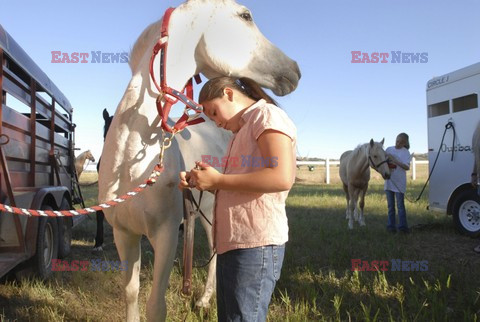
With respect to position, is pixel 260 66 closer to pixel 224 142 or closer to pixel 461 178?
pixel 224 142

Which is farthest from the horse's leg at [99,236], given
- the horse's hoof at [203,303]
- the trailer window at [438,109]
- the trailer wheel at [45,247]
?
the trailer window at [438,109]

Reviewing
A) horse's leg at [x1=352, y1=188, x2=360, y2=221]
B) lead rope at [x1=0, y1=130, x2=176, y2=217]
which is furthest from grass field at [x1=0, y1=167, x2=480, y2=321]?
horse's leg at [x1=352, y1=188, x2=360, y2=221]

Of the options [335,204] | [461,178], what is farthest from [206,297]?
[335,204]

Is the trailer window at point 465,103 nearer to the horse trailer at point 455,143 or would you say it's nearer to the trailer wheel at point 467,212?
the horse trailer at point 455,143

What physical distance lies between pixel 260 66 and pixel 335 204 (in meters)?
8.52

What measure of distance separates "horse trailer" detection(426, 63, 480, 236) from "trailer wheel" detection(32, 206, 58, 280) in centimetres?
645

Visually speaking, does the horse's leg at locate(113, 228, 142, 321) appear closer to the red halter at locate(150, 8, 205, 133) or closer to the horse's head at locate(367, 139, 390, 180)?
the red halter at locate(150, 8, 205, 133)

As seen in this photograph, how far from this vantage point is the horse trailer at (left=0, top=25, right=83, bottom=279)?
3.01 meters

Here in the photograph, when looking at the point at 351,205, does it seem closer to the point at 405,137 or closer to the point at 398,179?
the point at 398,179

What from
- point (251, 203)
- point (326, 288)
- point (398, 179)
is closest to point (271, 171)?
point (251, 203)

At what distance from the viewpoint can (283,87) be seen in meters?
2.19

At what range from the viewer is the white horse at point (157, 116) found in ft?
6.61

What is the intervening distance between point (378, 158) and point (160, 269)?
6.25 metres

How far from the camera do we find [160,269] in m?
2.01
